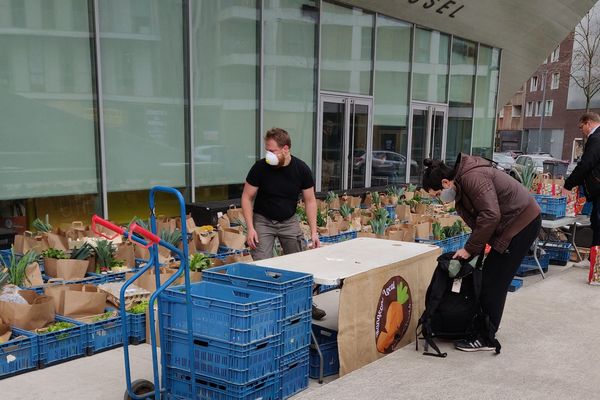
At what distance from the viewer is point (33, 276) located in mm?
4805

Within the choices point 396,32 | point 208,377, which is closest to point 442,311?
point 208,377

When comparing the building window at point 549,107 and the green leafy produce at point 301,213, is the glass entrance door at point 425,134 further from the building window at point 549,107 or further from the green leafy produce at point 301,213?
the building window at point 549,107

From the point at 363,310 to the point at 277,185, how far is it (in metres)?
1.42

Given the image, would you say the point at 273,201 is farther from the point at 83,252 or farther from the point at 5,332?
the point at 5,332

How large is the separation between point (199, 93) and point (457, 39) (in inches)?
378

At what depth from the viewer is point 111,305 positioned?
464 centimetres

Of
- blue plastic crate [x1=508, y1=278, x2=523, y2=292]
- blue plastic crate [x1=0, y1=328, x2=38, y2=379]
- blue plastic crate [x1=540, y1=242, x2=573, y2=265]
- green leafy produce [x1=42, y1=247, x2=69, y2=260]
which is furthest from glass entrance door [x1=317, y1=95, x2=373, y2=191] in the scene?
blue plastic crate [x1=0, y1=328, x2=38, y2=379]

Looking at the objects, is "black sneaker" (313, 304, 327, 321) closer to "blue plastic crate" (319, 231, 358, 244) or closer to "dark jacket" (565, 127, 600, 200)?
"blue plastic crate" (319, 231, 358, 244)

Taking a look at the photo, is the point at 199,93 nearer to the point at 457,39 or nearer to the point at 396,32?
the point at 396,32

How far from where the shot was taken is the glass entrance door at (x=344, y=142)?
11.7 metres

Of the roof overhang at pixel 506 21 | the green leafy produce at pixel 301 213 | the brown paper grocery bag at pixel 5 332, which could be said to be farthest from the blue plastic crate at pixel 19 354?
the roof overhang at pixel 506 21

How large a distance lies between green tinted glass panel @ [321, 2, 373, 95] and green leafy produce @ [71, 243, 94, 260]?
723cm

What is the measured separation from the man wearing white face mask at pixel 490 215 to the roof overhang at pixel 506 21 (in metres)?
8.51

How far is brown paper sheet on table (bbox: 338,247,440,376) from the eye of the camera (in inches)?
141
